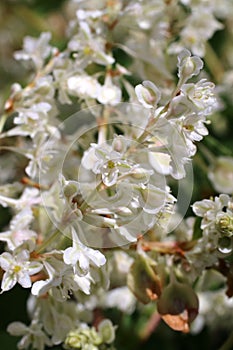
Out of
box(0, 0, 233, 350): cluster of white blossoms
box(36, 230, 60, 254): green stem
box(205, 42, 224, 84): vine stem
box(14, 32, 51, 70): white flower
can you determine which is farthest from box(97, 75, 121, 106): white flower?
box(205, 42, 224, 84): vine stem

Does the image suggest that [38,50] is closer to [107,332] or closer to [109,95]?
[109,95]

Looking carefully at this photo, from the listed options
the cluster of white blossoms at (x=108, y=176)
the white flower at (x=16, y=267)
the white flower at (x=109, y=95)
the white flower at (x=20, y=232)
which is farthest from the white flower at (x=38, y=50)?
the white flower at (x=16, y=267)

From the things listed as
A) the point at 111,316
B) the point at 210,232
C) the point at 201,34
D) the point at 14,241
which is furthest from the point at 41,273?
the point at 201,34

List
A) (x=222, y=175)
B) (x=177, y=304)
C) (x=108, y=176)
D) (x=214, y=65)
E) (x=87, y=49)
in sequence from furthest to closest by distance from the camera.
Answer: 1. (x=214, y=65)
2. (x=222, y=175)
3. (x=87, y=49)
4. (x=177, y=304)
5. (x=108, y=176)

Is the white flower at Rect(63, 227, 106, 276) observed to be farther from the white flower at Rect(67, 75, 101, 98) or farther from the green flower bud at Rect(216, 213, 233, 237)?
the white flower at Rect(67, 75, 101, 98)

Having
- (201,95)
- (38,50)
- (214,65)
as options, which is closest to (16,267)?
(201,95)

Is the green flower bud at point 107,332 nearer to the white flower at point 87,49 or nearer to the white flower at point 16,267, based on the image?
the white flower at point 16,267
